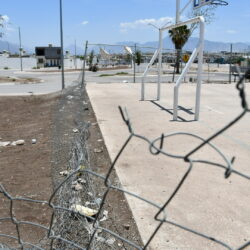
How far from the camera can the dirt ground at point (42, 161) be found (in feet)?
13.5

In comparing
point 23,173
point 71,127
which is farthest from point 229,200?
point 71,127

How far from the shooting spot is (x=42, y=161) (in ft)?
22.1

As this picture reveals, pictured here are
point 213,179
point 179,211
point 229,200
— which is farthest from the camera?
point 213,179

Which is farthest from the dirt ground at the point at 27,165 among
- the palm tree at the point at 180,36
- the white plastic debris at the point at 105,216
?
the palm tree at the point at 180,36

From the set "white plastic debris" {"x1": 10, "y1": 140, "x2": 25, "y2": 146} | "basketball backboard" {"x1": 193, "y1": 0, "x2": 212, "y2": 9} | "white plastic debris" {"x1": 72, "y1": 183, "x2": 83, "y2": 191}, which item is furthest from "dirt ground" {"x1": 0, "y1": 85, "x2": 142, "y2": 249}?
"basketball backboard" {"x1": 193, "y1": 0, "x2": 212, "y2": 9}

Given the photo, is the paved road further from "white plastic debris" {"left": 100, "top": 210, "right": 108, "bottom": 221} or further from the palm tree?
"white plastic debris" {"left": 100, "top": 210, "right": 108, "bottom": 221}

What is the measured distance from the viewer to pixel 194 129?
8.47 m

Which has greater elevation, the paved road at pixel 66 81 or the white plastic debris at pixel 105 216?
the paved road at pixel 66 81

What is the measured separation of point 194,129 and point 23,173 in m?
4.26

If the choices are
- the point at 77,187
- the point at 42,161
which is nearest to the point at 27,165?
the point at 42,161

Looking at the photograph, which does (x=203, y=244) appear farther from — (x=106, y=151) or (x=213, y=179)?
(x=106, y=151)

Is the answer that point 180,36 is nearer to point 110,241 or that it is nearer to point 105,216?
point 105,216

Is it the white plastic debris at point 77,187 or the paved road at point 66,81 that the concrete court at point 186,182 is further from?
the paved road at point 66,81

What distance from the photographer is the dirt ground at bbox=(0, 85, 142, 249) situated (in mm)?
4117
